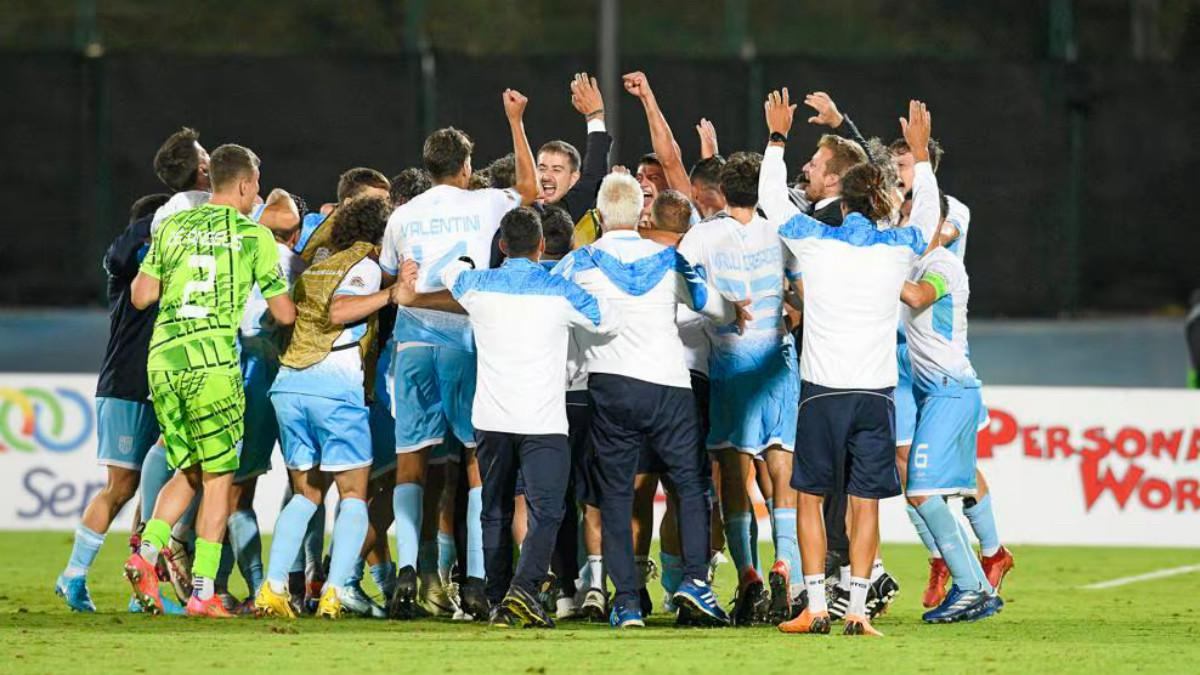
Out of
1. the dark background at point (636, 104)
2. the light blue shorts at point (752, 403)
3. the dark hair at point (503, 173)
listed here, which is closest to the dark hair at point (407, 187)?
the dark hair at point (503, 173)

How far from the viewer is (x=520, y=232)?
8.28m

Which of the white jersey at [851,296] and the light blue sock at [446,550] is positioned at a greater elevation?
the white jersey at [851,296]

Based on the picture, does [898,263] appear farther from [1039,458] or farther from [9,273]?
[9,273]

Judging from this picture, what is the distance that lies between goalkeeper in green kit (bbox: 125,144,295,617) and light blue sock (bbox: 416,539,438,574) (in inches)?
37.1

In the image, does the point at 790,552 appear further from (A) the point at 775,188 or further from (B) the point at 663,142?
(B) the point at 663,142

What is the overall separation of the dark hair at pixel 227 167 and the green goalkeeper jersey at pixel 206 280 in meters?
0.18

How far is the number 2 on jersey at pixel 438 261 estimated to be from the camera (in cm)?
881

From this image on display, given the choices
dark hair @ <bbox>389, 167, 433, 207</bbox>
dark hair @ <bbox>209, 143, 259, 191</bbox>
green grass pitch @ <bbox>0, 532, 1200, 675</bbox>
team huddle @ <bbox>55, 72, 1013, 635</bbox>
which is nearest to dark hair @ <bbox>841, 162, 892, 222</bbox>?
team huddle @ <bbox>55, 72, 1013, 635</bbox>

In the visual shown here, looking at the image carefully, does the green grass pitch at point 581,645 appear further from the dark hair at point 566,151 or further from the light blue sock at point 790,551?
the dark hair at point 566,151

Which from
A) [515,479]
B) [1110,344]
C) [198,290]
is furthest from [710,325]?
[1110,344]

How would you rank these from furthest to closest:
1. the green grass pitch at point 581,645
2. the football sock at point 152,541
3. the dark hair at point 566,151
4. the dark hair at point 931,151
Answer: the dark hair at point 566,151, the dark hair at point 931,151, the football sock at point 152,541, the green grass pitch at point 581,645

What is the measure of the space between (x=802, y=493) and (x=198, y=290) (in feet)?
9.34

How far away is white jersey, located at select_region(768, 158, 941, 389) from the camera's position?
8.02 m

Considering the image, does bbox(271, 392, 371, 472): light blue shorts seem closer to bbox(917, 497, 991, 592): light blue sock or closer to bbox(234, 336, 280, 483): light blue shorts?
bbox(234, 336, 280, 483): light blue shorts
